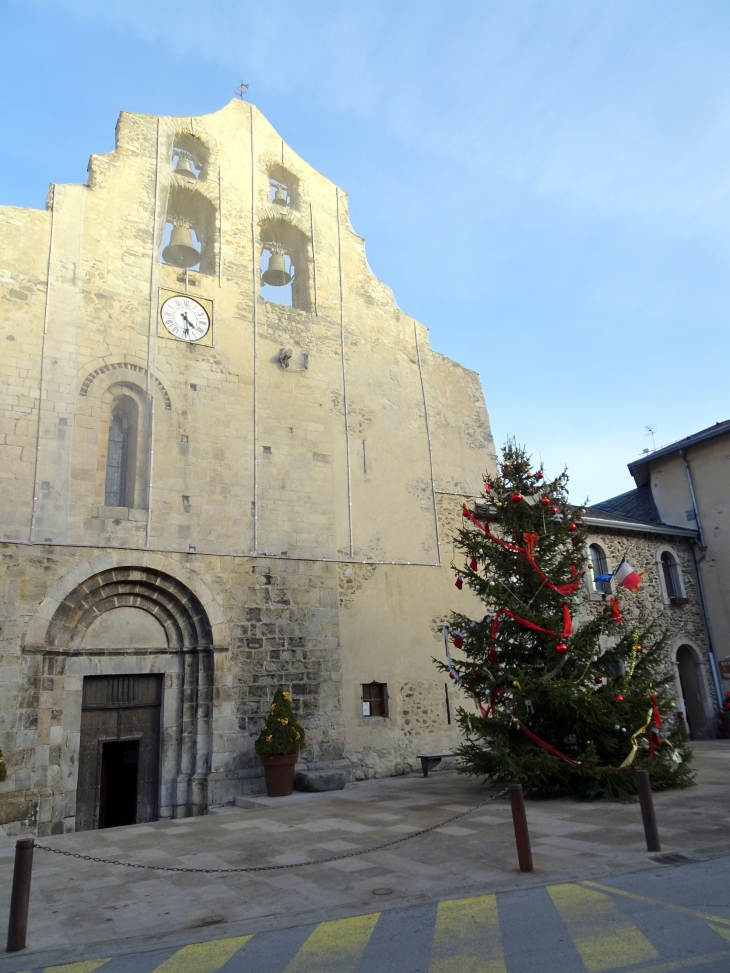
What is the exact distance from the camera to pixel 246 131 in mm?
14000

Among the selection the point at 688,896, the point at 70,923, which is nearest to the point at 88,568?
the point at 70,923

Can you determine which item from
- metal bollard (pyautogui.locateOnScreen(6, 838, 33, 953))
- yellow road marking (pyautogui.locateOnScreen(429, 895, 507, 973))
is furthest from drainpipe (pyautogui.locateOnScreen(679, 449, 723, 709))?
metal bollard (pyautogui.locateOnScreen(6, 838, 33, 953))

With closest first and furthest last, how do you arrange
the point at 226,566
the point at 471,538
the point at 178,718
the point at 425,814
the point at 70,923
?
the point at 70,923
the point at 425,814
the point at 471,538
the point at 178,718
the point at 226,566

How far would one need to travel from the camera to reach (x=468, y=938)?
386 centimetres

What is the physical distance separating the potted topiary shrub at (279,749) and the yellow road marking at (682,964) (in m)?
7.13

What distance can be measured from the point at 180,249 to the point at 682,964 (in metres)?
12.7

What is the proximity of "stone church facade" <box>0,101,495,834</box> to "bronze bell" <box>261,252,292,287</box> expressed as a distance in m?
0.09

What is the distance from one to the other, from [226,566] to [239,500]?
118 centimetres

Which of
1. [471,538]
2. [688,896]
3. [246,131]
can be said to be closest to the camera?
[688,896]

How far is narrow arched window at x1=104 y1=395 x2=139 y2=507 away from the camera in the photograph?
10.8 meters

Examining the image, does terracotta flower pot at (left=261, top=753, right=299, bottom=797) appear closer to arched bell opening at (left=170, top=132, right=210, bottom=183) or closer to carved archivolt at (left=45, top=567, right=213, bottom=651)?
carved archivolt at (left=45, top=567, right=213, bottom=651)

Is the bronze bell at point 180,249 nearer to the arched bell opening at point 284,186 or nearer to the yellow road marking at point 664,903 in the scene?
the arched bell opening at point 284,186

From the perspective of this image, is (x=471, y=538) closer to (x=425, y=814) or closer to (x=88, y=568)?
(x=425, y=814)

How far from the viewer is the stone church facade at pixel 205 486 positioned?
9.91m
